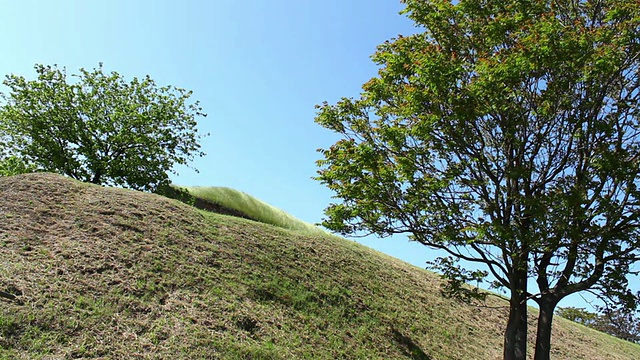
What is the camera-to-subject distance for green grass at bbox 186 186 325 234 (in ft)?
92.9

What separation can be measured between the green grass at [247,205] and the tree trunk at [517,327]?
17461 mm

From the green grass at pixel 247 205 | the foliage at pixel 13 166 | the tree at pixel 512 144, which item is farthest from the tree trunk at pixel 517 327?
the foliage at pixel 13 166

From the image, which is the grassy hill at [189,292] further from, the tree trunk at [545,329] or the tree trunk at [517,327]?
the tree trunk at [545,329]

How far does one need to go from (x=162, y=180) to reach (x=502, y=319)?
19.7 metres

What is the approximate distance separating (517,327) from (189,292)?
8.26m

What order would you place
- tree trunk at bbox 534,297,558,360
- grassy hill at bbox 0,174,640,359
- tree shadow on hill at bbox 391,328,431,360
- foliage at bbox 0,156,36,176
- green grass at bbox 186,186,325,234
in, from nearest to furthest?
grassy hill at bbox 0,174,640,359
tree trunk at bbox 534,297,558,360
tree shadow on hill at bbox 391,328,431,360
foliage at bbox 0,156,36,176
green grass at bbox 186,186,325,234

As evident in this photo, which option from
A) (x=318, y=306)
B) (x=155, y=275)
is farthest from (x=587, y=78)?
(x=155, y=275)

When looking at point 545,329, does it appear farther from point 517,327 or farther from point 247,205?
point 247,205

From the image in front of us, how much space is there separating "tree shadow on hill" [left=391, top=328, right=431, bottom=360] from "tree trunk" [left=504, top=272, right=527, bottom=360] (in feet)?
7.04

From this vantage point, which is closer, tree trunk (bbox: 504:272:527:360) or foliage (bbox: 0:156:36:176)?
tree trunk (bbox: 504:272:527:360)

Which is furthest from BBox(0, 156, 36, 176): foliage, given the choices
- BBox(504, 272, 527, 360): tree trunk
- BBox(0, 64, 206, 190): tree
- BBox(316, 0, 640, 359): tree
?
BBox(504, 272, 527, 360): tree trunk

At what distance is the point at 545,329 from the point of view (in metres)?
10.7

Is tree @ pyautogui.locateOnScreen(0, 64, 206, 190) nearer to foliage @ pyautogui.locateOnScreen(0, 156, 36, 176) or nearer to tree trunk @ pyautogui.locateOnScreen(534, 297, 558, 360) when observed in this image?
foliage @ pyautogui.locateOnScreen(0, 156, 36, 176)

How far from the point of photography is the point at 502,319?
17.4m
